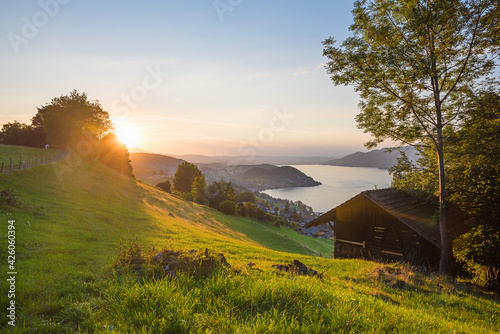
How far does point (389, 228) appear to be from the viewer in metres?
16.6

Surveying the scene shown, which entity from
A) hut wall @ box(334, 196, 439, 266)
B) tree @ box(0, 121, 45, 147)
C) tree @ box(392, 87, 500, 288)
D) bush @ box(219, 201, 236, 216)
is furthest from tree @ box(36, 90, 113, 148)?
tree @ box(392, 87, 500, 288)

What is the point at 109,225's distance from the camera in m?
17.3

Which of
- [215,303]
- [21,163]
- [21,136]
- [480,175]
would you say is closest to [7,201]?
[215,303]

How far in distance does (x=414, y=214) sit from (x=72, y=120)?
58772mm

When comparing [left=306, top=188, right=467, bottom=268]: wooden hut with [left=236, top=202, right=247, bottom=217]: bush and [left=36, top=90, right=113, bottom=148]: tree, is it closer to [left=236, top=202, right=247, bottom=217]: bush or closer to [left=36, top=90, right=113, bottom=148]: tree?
[left=236, top=202, right=247, bottom=217]: bush

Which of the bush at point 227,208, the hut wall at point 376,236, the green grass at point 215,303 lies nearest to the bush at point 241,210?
the bush at point 227,208

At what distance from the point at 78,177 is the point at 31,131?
35.4 metres

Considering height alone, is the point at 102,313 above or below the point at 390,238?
above

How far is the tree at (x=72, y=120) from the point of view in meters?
47.3

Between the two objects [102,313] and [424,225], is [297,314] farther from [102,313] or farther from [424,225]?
[424,225]

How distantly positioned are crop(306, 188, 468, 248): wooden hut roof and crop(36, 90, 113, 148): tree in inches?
2067

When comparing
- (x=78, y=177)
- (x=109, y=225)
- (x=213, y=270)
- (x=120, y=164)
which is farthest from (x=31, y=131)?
(x=213, y=270)

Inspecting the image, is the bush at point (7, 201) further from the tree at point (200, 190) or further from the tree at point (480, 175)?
the tree at point (200, 190)

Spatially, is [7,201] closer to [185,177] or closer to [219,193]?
[219,193]
